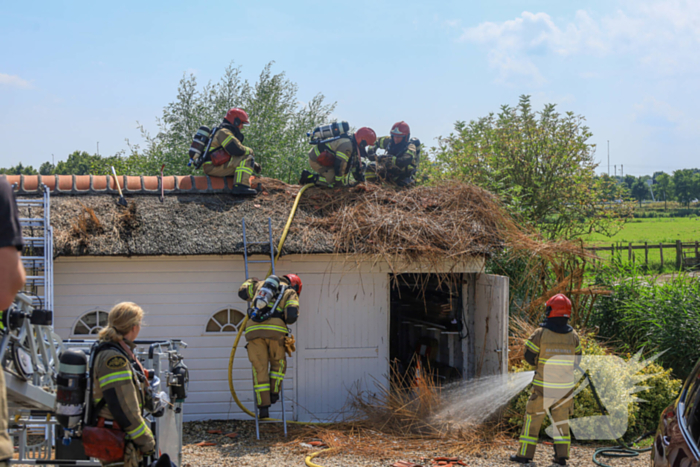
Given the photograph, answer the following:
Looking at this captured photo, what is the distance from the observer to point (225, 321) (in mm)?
8844

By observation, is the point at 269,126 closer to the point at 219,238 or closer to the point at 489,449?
the point at 219,238

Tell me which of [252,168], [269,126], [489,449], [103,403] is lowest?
[489,449]

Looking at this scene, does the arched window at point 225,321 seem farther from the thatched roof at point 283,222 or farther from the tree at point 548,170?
the tree at point 548,170

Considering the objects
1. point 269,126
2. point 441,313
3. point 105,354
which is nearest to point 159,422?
point 105,354

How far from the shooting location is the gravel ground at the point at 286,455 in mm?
6723

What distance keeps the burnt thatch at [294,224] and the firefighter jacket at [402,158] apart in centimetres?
124

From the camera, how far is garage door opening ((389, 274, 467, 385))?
387 inches

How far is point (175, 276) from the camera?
877cm

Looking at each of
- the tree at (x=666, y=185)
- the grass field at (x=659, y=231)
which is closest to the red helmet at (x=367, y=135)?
the grass field at (x=659, y=231)

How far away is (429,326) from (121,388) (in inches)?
301

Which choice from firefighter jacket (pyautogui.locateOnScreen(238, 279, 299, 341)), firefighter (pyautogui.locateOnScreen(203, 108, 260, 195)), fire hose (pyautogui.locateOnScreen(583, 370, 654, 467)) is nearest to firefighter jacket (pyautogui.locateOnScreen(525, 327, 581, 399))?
fire hose (pyautogui.locateOnScreen(583, 370, 654, 467))

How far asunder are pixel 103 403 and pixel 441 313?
7350 millimetres

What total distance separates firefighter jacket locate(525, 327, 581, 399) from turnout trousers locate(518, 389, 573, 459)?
0.12 meters

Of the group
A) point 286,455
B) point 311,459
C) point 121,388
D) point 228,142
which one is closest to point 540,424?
point 311,459
